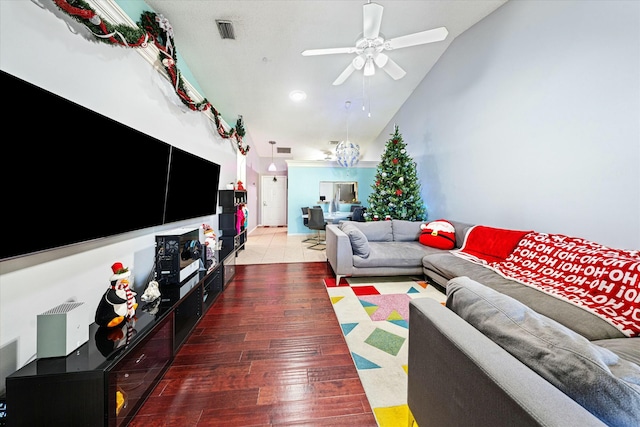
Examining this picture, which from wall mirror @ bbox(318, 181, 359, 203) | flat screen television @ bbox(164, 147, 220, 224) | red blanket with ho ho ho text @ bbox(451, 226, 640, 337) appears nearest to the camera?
red blanket with ho ho ho text @ bbox(451, 226, 640, 337)

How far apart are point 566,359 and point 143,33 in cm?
294

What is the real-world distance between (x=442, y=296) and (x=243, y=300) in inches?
89.3

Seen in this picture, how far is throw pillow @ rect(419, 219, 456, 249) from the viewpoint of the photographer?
10.7ft

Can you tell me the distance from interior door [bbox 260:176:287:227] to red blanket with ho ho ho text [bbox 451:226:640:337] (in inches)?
277

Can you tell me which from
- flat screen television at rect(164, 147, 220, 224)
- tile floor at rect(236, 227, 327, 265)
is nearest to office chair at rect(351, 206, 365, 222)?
tile floor at rect(236, 227, 327, 265)

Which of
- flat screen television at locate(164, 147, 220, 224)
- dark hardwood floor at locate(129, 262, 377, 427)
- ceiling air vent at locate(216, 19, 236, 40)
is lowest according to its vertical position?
dark hardwood floor at locate(129, 262, 377, 427)

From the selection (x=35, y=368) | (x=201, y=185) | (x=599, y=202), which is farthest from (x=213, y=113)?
(x=599, y=202)

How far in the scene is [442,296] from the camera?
8.63ft

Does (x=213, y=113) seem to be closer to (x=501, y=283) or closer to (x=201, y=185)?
(x=201, y=185)

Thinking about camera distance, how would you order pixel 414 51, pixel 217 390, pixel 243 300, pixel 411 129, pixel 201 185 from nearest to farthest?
pixel 217 390
pixel 243 300
pixel 201 185
pixel 414 51
pixel 411 129

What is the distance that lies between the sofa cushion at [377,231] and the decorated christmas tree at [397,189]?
46 centimetres

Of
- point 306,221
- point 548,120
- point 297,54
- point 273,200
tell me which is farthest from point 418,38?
point 273,200

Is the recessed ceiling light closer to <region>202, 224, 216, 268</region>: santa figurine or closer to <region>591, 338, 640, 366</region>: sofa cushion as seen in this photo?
<region>202, 224, 216, 268</region>: santa figurine

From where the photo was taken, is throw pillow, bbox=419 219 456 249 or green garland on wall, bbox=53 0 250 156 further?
throw pillow, bbox=419 219 456 249
